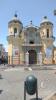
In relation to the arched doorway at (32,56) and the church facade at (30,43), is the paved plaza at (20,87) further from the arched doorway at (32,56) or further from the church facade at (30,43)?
the arched doorway at (32,56)

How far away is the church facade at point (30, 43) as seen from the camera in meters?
52.5

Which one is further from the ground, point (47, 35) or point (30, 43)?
point (47, 35)

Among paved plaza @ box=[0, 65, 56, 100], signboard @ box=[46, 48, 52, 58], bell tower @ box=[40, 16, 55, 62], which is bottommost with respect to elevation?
paved plaza @ box=[0, 65, 56, 100]

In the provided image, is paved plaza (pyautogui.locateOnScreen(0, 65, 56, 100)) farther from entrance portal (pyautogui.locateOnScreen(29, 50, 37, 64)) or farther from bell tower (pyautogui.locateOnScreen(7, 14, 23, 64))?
entrance portal (pyautogui.locateOnScreen(29, 50, 37, 64))

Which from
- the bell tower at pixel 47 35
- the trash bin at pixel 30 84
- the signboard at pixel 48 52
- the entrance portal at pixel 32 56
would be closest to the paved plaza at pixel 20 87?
the trash bin at pixel 30 84

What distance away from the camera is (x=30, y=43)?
5459cm

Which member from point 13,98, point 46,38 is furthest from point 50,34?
point 13,98

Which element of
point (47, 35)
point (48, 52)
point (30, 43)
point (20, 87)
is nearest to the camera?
point (20, 87)

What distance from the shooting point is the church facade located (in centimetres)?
5247

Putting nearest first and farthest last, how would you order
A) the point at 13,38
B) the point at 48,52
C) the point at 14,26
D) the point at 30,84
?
the point at 30,84
the point at 48,52
the point at 13,38
the point at 14,26

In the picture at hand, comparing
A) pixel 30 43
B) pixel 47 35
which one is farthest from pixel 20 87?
pixel 47 35

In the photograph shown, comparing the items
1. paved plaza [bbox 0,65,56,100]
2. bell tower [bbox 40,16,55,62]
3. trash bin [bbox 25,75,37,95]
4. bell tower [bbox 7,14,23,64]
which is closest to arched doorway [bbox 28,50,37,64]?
bell tower [bbox 40,16,55,62]

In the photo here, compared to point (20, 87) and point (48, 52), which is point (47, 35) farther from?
point (20, 87)

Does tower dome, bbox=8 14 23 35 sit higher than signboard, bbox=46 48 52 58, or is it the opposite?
tower dome, bbox=8 14 23 35
